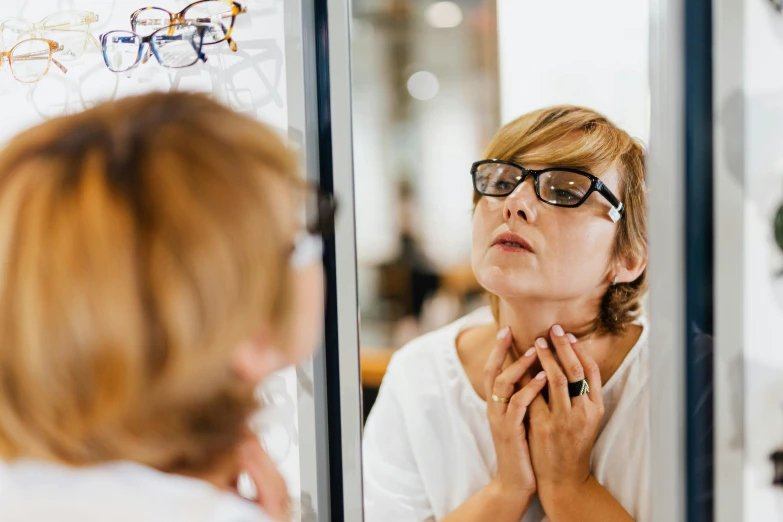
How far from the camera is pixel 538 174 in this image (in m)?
0.79

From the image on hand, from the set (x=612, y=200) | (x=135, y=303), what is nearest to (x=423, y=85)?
(x=612, y=200)

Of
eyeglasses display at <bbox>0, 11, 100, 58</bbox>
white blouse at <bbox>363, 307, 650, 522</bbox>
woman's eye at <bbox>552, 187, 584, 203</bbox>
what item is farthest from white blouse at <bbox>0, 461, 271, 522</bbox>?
eyeglasses display at <bbox>0, 11, 100, 58</bbox>

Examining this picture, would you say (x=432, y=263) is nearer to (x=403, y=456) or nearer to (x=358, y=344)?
(x=358, y=344)

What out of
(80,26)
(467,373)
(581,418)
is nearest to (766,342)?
(581,418)

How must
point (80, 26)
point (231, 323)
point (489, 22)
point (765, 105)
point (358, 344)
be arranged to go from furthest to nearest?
point (80, 26), point (358, 344), point (489, 22), point (765, 105), point (231, 323)

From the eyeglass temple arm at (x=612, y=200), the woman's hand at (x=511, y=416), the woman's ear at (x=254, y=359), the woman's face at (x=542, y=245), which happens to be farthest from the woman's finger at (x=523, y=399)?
the woman's ear at (x=254, y=359)

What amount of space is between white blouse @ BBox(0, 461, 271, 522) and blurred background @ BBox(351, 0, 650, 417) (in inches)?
15.5

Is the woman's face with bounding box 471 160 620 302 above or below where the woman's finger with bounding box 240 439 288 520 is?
above

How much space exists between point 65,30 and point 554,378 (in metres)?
0.89

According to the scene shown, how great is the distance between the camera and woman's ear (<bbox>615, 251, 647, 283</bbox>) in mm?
769

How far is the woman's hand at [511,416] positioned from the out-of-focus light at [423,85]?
30cm

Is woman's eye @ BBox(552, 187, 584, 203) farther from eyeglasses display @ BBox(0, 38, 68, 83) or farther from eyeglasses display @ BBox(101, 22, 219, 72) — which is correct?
eyeglasses display @ BBox(0, 38, 68, 83)

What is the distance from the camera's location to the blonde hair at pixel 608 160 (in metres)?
0.77

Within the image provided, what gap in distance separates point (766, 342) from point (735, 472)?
0.14 m
